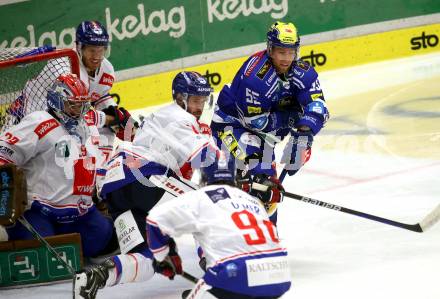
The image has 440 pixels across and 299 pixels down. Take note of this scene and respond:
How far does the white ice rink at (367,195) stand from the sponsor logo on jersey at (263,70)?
938 mm

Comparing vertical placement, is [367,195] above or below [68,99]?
below

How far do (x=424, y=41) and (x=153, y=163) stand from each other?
18.4 ft

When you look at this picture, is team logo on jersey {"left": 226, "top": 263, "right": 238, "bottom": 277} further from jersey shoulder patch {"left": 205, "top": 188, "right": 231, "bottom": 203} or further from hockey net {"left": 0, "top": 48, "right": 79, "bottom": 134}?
hockey net {"left": 0, "top": 48, "right": 79, "bottom": 134}

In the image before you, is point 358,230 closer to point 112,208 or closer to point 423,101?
point 112,208

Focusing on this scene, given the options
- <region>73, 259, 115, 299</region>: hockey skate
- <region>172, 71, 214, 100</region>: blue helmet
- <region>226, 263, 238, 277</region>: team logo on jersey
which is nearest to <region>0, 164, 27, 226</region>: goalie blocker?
<region>73, 259, 115, 299</region>: hockey skate

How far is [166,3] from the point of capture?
9.20 m

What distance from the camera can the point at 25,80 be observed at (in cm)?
612

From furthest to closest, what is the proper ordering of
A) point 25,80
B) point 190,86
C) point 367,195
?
1. point 367,195
2. point 25,80
3. point 190,86

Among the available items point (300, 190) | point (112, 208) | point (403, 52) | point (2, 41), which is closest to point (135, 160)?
point (112, 208)

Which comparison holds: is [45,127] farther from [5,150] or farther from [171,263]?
[171,263]

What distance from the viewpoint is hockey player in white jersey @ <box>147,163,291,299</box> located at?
12.7ft

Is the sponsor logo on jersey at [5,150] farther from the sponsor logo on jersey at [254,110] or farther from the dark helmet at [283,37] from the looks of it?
the dark helmet at [283,37]

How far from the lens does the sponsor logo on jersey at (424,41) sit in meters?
10.1

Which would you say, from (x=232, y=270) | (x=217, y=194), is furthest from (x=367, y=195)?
(x=232, y=270)
